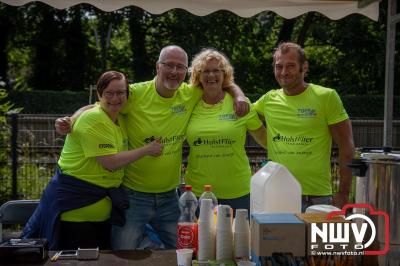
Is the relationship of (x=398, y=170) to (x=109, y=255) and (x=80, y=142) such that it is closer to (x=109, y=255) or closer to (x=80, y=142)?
(x=109, y=255)

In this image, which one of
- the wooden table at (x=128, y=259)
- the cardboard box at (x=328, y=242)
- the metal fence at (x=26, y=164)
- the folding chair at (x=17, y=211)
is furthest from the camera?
the metal fence at (x=26, y=164)

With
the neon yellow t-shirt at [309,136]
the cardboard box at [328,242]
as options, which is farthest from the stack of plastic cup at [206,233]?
the neon yellow t-shirt at [309,136]

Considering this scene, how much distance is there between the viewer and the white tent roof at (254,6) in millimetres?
4594

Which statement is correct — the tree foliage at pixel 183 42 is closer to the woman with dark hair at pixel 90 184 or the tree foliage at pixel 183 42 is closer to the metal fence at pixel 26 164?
the metal fence at pixel 26 164

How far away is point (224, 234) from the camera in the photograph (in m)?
2.30

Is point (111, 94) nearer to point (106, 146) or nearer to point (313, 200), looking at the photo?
point (106, 146)

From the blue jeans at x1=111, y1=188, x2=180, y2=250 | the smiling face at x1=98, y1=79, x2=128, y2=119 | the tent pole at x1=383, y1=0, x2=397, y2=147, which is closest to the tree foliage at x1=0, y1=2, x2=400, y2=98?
the tent pole at x1=383, y1=0, x2=397, y2=147

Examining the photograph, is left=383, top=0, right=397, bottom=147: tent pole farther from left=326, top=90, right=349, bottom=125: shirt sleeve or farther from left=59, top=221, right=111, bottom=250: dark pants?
left=59, top=221, right=111, bottom=250: dark pants

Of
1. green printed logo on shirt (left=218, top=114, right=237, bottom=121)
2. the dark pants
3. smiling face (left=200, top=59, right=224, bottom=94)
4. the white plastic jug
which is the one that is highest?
smiling face (left=200, top=59, right=224, bottom=94)

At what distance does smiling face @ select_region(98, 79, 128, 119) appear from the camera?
318 centimetres

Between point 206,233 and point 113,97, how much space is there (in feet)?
4.10

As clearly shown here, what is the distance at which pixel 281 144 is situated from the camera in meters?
3.55

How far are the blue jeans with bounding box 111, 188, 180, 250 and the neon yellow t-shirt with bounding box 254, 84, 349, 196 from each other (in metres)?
0.85

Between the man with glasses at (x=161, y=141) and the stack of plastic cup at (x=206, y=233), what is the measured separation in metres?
1.15
